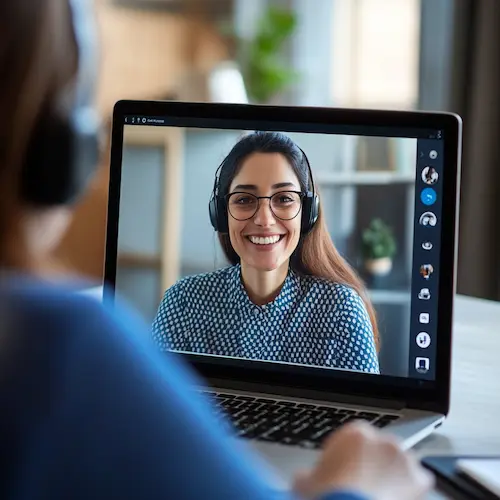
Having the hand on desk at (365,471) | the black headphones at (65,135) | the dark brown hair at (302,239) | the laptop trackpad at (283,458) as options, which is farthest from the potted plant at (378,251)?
the black headphones at (65,135)

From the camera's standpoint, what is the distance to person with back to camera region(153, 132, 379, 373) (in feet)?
3.65

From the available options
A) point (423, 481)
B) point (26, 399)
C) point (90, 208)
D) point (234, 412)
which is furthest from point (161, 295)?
point (90, 208)

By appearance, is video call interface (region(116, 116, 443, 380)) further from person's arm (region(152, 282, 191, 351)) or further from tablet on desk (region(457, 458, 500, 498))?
tablet on desk (region(457, 458, 500, 498))

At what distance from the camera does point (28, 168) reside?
1.96 feet

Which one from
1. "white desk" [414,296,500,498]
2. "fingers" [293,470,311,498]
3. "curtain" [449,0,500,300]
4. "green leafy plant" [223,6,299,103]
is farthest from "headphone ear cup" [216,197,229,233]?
"green leafy plant" [223,6,299,103]

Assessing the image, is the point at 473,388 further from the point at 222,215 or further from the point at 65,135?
the point at 65,135

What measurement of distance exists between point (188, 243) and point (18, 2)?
2.63 feet

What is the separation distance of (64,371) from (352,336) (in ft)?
1.96

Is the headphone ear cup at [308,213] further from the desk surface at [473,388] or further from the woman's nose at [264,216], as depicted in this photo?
the desk surface at [473,388]

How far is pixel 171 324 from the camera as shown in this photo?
1.19m

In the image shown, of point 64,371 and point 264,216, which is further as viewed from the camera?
point 264,216

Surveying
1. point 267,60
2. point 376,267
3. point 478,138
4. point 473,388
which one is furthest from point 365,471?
point 267,60

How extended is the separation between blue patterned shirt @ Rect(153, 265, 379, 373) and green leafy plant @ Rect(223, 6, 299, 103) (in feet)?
8.81

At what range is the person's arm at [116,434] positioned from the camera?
545 millimetres
